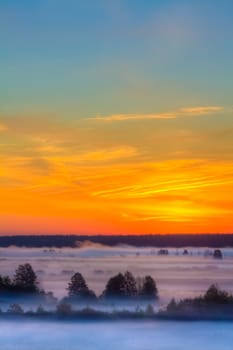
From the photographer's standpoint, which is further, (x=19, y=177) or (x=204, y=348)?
(x=19, y=177)

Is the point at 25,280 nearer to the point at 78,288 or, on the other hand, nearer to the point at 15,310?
the point at 15,310

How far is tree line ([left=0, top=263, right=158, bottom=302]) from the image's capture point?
11.2 ft

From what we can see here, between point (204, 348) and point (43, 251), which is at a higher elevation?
point (43, 251)

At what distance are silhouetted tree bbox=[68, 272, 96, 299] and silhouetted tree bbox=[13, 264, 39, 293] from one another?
0.52 ft

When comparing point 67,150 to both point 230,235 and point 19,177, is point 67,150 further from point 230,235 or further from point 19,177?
point 230,235

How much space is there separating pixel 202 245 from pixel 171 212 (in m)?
0.20

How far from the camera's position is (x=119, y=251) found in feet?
11.5

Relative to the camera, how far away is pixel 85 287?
339cm

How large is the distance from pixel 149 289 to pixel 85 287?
0.27m

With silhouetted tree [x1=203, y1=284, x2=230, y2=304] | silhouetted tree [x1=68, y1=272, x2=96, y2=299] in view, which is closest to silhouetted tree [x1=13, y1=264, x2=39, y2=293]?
silhouetted tree [x1=68, y1=272, x2=96, y2=299]

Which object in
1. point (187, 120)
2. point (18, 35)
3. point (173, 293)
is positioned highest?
point (18, 35)

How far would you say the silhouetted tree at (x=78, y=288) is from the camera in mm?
3404

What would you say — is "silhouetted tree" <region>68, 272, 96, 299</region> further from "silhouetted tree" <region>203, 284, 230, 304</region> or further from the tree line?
"silhouetted tree" <region>203, 284, 230, 304</region>

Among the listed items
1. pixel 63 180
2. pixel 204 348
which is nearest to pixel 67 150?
pixel 63 180
